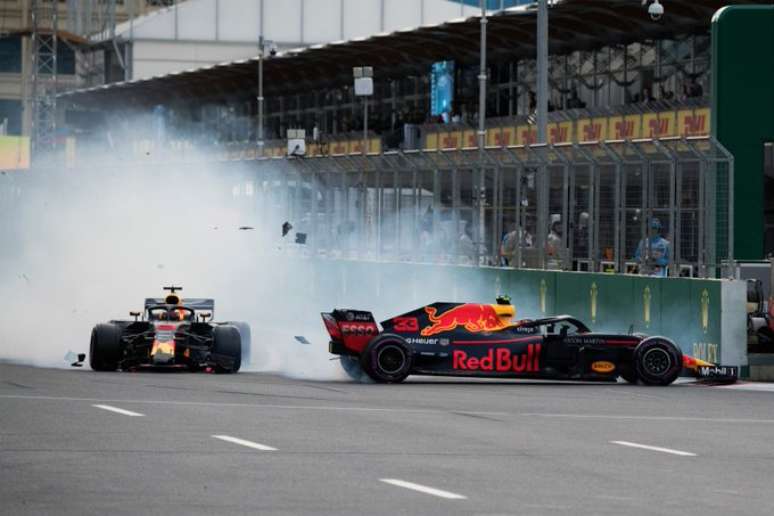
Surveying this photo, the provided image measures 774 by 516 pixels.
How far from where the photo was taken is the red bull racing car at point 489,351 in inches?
967

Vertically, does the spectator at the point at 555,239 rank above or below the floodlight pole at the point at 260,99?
below

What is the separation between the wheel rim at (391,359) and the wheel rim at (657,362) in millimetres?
2805

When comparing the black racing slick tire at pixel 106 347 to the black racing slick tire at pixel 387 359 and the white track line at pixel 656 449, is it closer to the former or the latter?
the black racing slick tire at pixel 387 359

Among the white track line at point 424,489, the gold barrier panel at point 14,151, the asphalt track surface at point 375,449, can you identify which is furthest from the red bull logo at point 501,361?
the gold barrier panel at point 14,151

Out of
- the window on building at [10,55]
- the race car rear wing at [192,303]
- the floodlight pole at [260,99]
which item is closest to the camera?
the race car rear wing at [192,303]

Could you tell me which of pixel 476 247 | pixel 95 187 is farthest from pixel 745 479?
pixel 95 187

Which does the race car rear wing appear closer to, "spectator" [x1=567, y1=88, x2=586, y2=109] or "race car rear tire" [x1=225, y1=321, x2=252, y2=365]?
"race car rear tire" [x1=225, y1=321, x2=252, y2=365]

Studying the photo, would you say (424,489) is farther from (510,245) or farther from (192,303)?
(510,245)

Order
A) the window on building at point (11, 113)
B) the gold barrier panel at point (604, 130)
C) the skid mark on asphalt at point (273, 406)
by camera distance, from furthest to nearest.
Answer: the window on building at point (11, 113) → the gold barrier panel at point (604, 130) → the skid mark on asphalt at point (273, 406)

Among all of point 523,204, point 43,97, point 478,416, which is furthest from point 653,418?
point 43,97

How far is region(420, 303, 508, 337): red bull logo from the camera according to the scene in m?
24.6

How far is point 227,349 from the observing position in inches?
1030

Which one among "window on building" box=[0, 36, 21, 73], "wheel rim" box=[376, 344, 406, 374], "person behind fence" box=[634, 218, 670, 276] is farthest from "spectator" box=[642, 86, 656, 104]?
"window on building" box=[0, 36, 21, 73]

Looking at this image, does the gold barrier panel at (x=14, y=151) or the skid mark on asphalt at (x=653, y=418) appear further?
the gold barrier panel at (x=14, y=151)
